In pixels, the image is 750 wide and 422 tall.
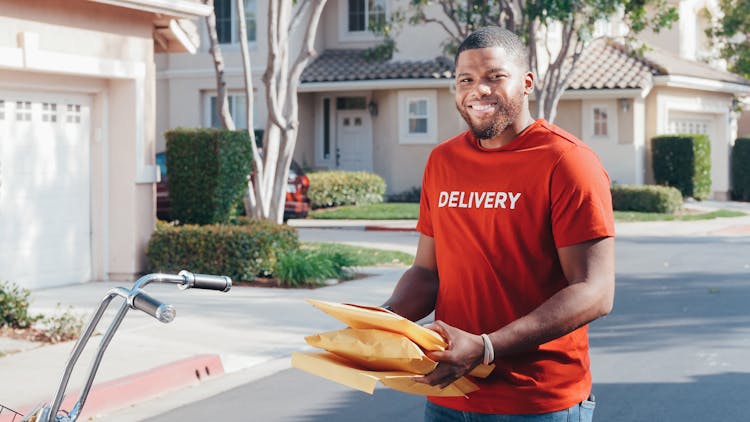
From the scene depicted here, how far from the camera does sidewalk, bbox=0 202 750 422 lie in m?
8.80

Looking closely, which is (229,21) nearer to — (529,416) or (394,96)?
(394,96)

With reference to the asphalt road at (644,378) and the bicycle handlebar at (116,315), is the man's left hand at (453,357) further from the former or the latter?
the asphalt road at (644,378)

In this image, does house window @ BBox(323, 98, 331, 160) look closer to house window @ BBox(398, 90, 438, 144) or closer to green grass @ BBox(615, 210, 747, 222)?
house window @ BBox(398, 90, 438, 144)

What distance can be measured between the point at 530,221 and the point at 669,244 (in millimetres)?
18346

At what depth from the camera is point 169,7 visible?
49.9ft

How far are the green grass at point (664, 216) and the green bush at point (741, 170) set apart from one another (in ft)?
22.6

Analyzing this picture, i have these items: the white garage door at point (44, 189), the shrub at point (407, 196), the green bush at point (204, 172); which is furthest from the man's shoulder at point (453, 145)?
the shrub at point (407, 196)

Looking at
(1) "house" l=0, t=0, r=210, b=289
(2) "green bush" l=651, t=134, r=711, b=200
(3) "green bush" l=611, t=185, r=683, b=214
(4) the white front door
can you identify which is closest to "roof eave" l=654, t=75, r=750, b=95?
(2) "green bush" l=651, t=134, r=711, b=200

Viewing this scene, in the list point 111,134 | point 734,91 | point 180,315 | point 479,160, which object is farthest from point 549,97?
point 479,160

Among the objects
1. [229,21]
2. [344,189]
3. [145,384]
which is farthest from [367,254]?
[229,21]

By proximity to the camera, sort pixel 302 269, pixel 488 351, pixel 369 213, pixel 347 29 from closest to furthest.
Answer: pixel 488 351, pixel 302 269, pixel 369 213, pixel 347 29

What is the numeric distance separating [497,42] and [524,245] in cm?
61

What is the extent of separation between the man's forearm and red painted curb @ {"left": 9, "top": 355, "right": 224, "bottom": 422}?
14.5 ft

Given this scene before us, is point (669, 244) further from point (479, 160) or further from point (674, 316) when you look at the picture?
point (479, 160)
